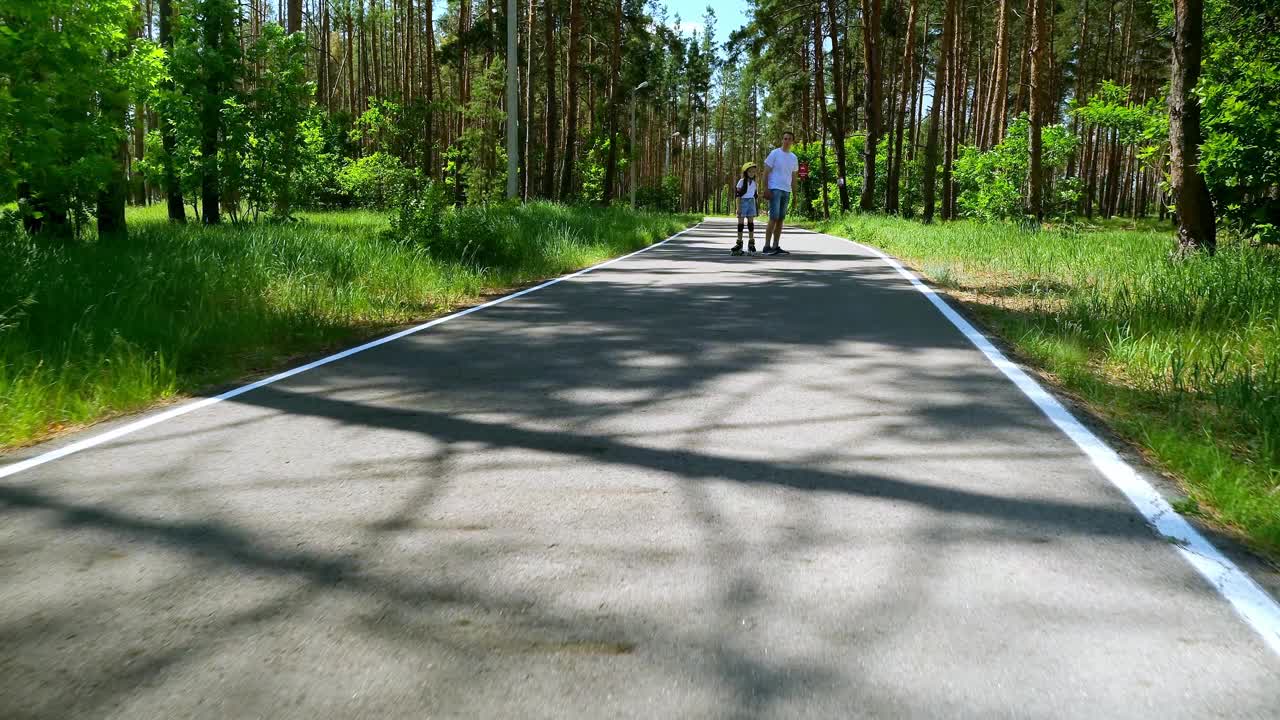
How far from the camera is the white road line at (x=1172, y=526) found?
3008 millimetres

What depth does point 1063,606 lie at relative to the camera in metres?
3.04

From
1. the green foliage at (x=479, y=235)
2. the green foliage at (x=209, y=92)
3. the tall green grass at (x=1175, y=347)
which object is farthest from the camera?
the green foliage at (x=209, y=92)

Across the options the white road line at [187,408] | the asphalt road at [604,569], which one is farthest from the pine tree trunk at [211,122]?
the asphalt road at [604,569]

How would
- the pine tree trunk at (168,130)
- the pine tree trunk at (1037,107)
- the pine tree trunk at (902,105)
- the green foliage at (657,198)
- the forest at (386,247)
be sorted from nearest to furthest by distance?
the forest at (386,247) → the pine tree trunk at (168,130) → the pine tree trunk at (1037,107) → the pine tree trunk at (902,105) → the green foliage at (657,198)

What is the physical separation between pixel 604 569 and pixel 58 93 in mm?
10611

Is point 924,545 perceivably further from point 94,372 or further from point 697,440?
point 94,372

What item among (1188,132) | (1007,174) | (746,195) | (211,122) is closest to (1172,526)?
(1188,132)

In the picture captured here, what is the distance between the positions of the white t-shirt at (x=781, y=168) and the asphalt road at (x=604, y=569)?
12.9 metres

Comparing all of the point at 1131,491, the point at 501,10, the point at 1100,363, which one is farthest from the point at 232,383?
the point at 501,10

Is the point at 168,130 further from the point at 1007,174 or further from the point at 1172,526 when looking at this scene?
the point at 1007,174

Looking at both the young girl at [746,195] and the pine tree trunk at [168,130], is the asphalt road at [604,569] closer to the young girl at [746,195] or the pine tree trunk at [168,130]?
the young girl at [746,195]

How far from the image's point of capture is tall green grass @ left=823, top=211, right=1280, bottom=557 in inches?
173

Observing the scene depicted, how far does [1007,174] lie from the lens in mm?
28234

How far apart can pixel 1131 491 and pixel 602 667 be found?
9.14 feet
